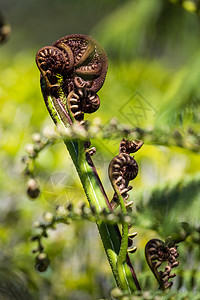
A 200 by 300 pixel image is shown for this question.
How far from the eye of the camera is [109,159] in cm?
69

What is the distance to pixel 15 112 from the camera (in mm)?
1842

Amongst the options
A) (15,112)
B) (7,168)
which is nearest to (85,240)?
(7,168)

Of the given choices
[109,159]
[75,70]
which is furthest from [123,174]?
[109,159]

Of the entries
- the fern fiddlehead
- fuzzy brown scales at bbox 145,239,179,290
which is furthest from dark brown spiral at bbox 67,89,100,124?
fuzzy brown scales at bbox 145,239,179,290

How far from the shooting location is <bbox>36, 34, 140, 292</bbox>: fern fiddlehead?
0.39 metres

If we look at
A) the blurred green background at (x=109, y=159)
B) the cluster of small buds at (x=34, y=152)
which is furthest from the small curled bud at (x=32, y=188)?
the blurred green background at (x=109, y=159)

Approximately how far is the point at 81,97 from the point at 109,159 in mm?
301

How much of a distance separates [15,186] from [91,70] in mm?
1071

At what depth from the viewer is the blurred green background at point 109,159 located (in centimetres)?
58

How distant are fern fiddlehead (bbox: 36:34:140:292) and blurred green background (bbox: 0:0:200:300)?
0.04m

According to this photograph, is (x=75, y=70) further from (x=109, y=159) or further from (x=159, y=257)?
(x=109, y=159)

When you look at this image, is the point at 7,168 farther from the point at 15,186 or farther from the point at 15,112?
the point at 15,112

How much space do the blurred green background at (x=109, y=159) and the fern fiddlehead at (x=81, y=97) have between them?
4 centimetres

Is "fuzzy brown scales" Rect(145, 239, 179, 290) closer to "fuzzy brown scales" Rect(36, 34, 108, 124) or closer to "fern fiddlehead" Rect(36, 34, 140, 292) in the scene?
"fern fiddlehead" Rect(36, 34, 140, 292)
